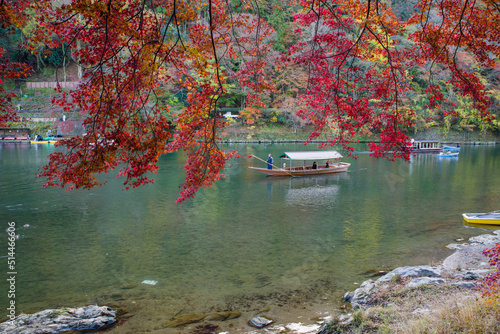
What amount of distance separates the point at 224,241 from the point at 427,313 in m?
6.38

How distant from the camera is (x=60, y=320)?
5.67m

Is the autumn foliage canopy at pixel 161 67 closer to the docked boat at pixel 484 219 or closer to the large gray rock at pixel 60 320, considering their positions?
the large gray rock at pixel 60 320

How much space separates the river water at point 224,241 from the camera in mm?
6746

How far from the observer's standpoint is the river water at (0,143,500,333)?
6.75 m

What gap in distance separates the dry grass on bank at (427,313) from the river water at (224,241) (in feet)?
4.12

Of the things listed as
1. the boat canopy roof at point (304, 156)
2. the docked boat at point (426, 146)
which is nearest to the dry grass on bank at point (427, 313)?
the boat canopy roof at point (304, 156)

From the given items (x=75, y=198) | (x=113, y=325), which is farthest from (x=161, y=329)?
(x=75, y=198)

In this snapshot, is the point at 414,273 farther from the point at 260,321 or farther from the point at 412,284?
the point at 260,321

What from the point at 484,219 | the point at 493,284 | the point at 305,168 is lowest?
the point at 484,219

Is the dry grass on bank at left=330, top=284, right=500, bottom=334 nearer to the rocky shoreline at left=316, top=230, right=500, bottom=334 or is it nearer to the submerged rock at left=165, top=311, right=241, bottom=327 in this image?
the rocky shoreline at left=316, top=230, right=500, bottom=334

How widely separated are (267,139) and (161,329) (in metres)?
38.3

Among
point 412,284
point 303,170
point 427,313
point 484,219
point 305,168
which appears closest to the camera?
point 427,313

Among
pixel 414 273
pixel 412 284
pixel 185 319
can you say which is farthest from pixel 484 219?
pixel 185 319

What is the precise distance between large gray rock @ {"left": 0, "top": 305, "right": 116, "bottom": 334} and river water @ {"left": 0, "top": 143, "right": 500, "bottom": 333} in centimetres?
43
